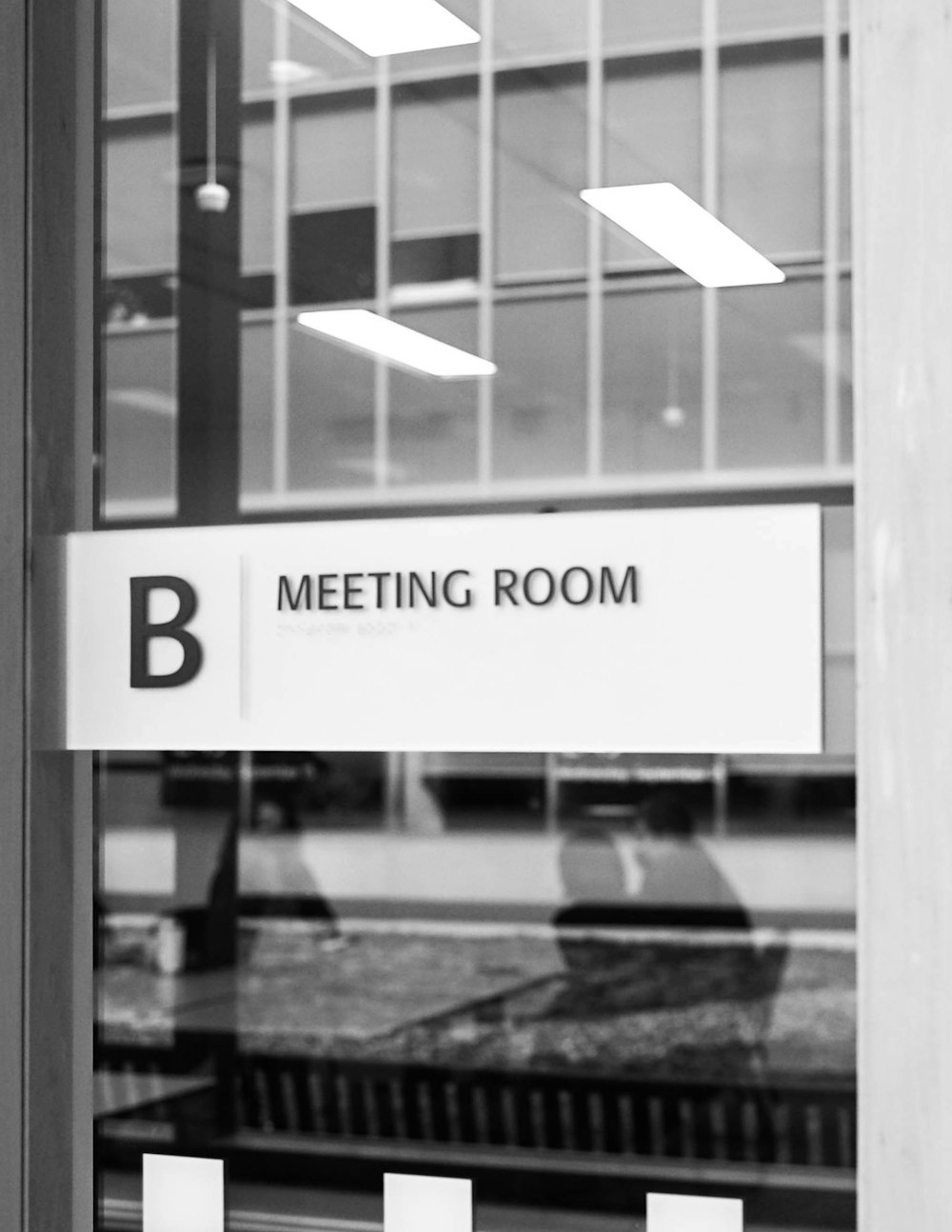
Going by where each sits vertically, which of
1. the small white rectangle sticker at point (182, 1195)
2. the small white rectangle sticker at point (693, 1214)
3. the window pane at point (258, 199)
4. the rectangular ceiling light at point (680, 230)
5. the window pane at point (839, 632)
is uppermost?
the window pane at point (258, 199)

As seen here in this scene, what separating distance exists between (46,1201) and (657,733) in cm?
76

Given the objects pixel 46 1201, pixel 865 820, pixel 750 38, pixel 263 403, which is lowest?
pixel 46 1201

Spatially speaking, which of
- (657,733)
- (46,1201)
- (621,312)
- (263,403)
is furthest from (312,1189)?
(621,312)

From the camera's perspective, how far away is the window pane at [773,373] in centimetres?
136

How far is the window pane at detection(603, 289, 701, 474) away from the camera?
4.77ft

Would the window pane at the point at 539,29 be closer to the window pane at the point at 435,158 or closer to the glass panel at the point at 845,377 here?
the window pane at the point at 435,158

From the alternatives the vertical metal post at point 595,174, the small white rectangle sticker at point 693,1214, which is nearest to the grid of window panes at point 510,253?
the vertical metal post at point 595,174

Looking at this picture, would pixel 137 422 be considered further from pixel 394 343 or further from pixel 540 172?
pixel 540 172

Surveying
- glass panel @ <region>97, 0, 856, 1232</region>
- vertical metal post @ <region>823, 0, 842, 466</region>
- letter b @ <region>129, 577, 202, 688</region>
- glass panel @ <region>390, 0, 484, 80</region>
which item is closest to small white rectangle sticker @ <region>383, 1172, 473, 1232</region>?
glass panel @ <region>97, 0, 856, 1232</region>

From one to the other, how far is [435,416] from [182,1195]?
77 cm

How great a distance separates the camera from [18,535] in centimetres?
160

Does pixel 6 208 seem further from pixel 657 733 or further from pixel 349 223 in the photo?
pixel 657 733

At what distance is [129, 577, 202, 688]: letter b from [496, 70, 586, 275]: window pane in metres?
0.42

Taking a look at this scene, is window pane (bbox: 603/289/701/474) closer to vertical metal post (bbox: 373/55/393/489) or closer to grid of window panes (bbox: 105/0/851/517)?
grid of window panes (bbox: 105/0/851/517)
